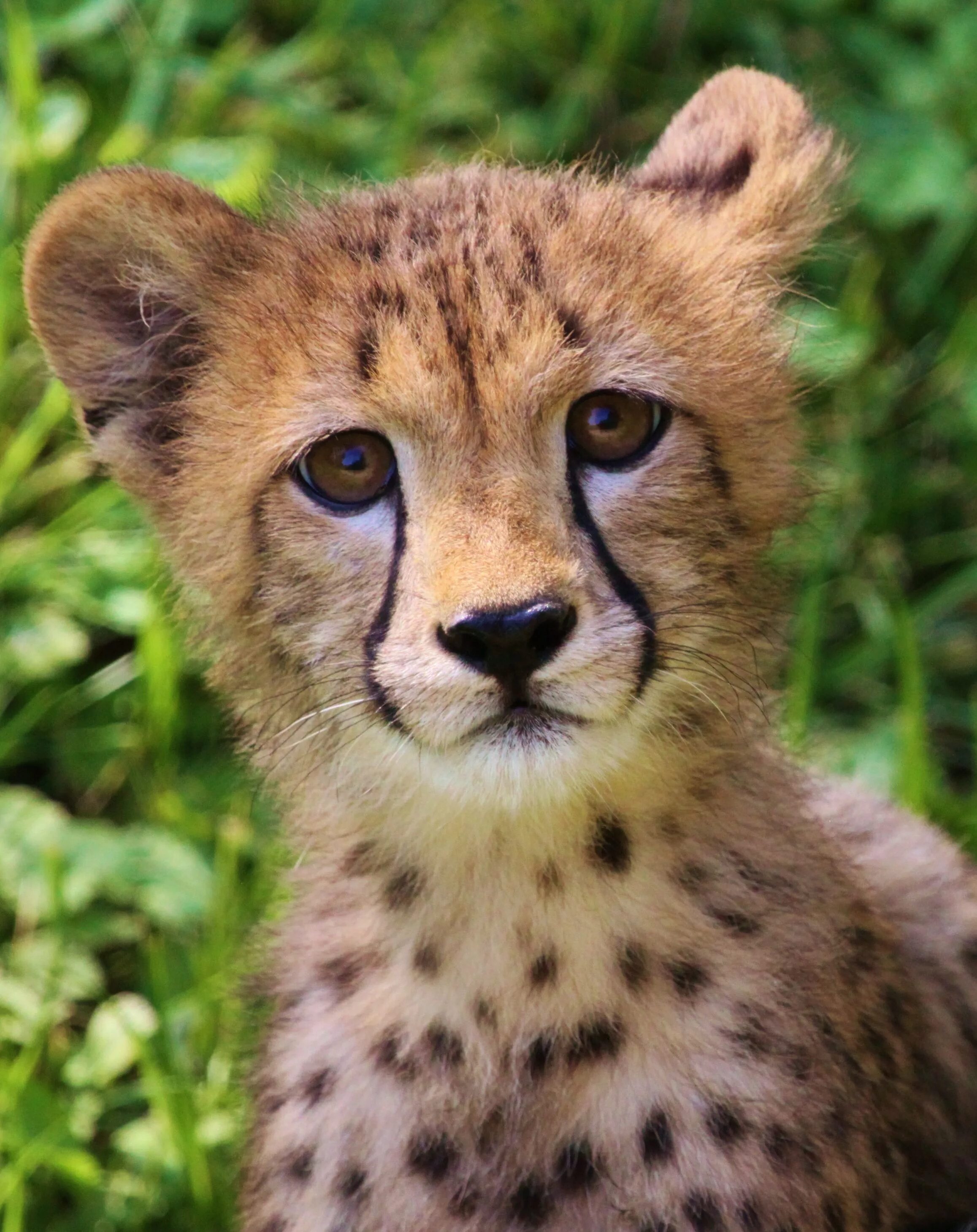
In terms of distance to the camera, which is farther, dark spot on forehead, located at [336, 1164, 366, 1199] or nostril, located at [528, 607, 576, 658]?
dark spot on forehead, located at [336, 1164, 366, 1199]

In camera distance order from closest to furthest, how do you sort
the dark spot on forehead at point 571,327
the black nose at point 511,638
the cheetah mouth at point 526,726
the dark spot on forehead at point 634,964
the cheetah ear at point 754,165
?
the black nose at point 511,638 → the cheetah mouth at point 526,726 → the dark spot on forehead at point 571,327 → the dark spot on forehead at point 634,964 → the cheetah ear at point 754,165

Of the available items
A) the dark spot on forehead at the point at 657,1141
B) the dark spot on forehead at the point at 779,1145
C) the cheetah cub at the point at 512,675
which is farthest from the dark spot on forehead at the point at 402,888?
the dark spot on forehead at the point at 779,1145

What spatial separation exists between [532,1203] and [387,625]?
0.64 meters

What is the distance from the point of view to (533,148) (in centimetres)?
401

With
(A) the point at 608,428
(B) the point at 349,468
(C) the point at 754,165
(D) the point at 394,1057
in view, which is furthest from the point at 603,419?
(D) the point at 394,1057

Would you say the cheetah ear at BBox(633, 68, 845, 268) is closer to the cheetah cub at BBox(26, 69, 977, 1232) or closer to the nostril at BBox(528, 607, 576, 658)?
the cheetah cub at BBox(26, 69, 977, 1232)

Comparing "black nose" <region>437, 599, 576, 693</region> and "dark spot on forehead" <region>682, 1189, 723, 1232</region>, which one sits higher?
"black nose" <region>437, 599, 576, 693</region>

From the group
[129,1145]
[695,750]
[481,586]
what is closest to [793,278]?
[695,750]

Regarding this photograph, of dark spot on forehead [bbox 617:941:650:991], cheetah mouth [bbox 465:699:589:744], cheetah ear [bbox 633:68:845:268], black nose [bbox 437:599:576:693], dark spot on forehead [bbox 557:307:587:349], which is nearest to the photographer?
black nose [bbox 437:599:576:693]

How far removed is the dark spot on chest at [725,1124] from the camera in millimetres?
1989

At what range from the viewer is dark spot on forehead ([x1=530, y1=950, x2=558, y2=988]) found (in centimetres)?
204

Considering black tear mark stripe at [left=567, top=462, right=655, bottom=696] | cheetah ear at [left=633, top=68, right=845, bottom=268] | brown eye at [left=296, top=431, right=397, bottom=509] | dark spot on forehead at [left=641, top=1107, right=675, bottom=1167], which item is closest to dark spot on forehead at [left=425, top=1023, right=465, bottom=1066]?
dark spot on forehead at [left=641, top=1107, right=675, bottom=1167]

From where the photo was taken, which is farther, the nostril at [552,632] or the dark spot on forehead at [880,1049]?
the dark spot on forehead at [880,1049]

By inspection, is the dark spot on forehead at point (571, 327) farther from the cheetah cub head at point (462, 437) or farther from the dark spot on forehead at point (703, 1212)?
the dark spot on forehead at point (703, 1212)
